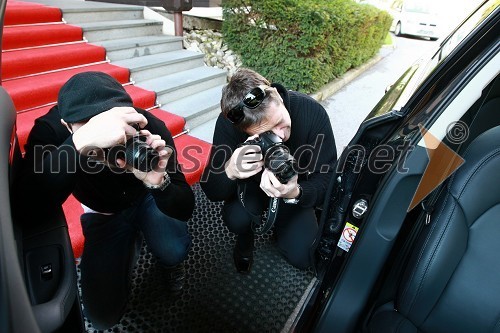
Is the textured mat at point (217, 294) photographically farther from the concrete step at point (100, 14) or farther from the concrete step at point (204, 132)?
the concrete step at point (100, 14)

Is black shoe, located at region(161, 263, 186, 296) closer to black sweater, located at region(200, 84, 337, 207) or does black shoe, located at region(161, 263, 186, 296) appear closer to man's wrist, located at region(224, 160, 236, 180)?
black sweater, located at region(200, 84, 337, 207)

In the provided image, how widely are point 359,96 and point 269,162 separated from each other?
4.67 m

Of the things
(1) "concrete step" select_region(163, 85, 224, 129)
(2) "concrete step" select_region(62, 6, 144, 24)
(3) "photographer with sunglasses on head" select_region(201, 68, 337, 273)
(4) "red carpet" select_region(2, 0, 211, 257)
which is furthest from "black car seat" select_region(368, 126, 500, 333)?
(2) "concrete step" select_region(62, 6, 144, 24)

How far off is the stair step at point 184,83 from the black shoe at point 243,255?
2.17 metres

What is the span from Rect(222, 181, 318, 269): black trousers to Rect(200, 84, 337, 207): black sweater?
118 millimetres

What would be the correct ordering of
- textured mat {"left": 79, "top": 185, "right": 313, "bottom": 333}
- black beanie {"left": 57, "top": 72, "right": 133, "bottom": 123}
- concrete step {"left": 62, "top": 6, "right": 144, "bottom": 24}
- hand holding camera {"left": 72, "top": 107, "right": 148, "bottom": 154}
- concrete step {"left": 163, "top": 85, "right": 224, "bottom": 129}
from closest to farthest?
1. hand holding camera {"left": 72, "top": 107, "right": 148, "bottom": 154}
2. black beanie {"left": 57, "top": 72, "right": 133, "bottom": 123}
3. textured mat {"left": 79, "top": 185, "right": 313, "bottom": 333}
4. concrete step {"left": 163, "top": 85, "right": 224, "bottom": 129}
5. concrete step {"left": 62, "top": 6, "right": 144, "bottom": 24}

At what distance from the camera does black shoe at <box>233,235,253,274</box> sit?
1968 mm

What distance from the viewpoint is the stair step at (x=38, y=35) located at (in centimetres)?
315

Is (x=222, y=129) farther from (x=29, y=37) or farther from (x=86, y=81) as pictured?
(x=29, y=37)

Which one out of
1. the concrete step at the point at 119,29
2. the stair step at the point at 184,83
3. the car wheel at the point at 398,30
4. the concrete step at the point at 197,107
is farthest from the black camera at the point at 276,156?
the car wheel at the point at 398,30

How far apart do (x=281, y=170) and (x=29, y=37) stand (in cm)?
335

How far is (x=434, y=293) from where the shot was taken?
3.98 ft

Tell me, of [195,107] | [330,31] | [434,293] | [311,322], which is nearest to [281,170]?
[311,322]

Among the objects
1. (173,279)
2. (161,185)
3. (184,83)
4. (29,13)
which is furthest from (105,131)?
(29,13)
